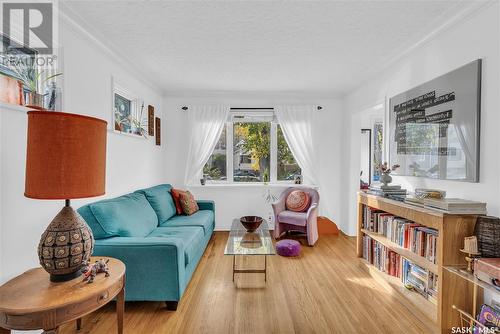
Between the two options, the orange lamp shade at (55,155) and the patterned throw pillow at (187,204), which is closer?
the orange lamp shade at (55,155)

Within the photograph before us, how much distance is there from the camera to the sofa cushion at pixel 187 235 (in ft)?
8.09

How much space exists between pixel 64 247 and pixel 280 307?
178cm

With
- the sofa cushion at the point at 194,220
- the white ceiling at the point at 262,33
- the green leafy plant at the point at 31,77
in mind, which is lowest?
the sofa cushion at the point at 194,220

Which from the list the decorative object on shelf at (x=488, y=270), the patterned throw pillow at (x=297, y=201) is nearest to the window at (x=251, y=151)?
the patterned throw pillow at (x=297, y=201)

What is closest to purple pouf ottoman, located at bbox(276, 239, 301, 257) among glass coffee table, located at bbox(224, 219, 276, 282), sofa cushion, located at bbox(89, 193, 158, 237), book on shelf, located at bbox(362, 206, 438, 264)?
glass coffee table, located at bbox(224, 219, 276, 282)

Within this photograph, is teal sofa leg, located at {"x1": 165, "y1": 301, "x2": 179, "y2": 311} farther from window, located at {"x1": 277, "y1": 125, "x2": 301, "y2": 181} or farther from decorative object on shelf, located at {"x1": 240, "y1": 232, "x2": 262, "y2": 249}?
window, located at {"x1": 277, "y1": 125, "x2": 301, "y2": 181}

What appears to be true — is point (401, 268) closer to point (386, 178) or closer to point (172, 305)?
point (386, 178)

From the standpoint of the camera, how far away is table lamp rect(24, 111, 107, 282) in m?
1.31

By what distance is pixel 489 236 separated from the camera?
5.84 feet

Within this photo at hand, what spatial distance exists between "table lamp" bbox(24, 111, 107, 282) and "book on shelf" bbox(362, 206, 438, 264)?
2.53 m

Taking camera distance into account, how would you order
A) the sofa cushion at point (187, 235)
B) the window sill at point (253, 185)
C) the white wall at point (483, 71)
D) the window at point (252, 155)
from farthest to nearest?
the window at point (252, 155)
the window sill at point (253, 185)
the sofa cushion at point (187, 235)
the white wall at point (483, 71)

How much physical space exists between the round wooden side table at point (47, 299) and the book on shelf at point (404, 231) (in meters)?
2.38

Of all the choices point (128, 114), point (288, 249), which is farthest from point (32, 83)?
point (288, 249)

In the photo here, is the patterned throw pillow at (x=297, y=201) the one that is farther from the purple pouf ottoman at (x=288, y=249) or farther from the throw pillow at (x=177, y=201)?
the throw pillow at (x=177, y=201)
